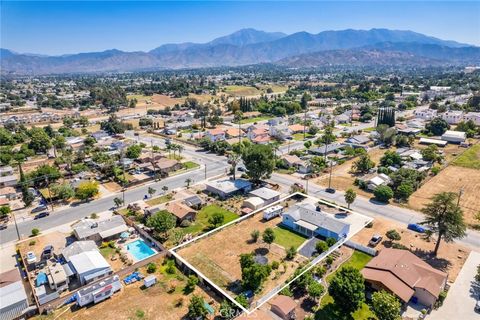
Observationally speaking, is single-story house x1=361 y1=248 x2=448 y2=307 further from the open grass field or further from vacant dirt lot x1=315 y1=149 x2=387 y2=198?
the open grass field

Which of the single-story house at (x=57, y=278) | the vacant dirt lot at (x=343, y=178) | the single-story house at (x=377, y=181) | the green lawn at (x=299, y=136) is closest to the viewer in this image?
the single-story house at (x=57, y=278)

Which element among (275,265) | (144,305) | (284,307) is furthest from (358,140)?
(144,305)

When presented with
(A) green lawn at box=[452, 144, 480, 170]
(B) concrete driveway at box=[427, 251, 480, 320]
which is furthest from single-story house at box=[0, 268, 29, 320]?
(A) green lawn at box=[452, 144, 480, 170]

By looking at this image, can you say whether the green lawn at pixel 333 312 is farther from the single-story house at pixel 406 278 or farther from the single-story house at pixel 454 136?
the single-story house at pixel 454 136

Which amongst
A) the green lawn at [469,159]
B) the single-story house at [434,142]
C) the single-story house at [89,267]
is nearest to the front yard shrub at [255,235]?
the single-story house at [89,267]

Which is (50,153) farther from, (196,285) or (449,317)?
(449,317)

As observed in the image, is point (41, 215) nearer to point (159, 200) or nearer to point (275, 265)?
point (159, 200)
